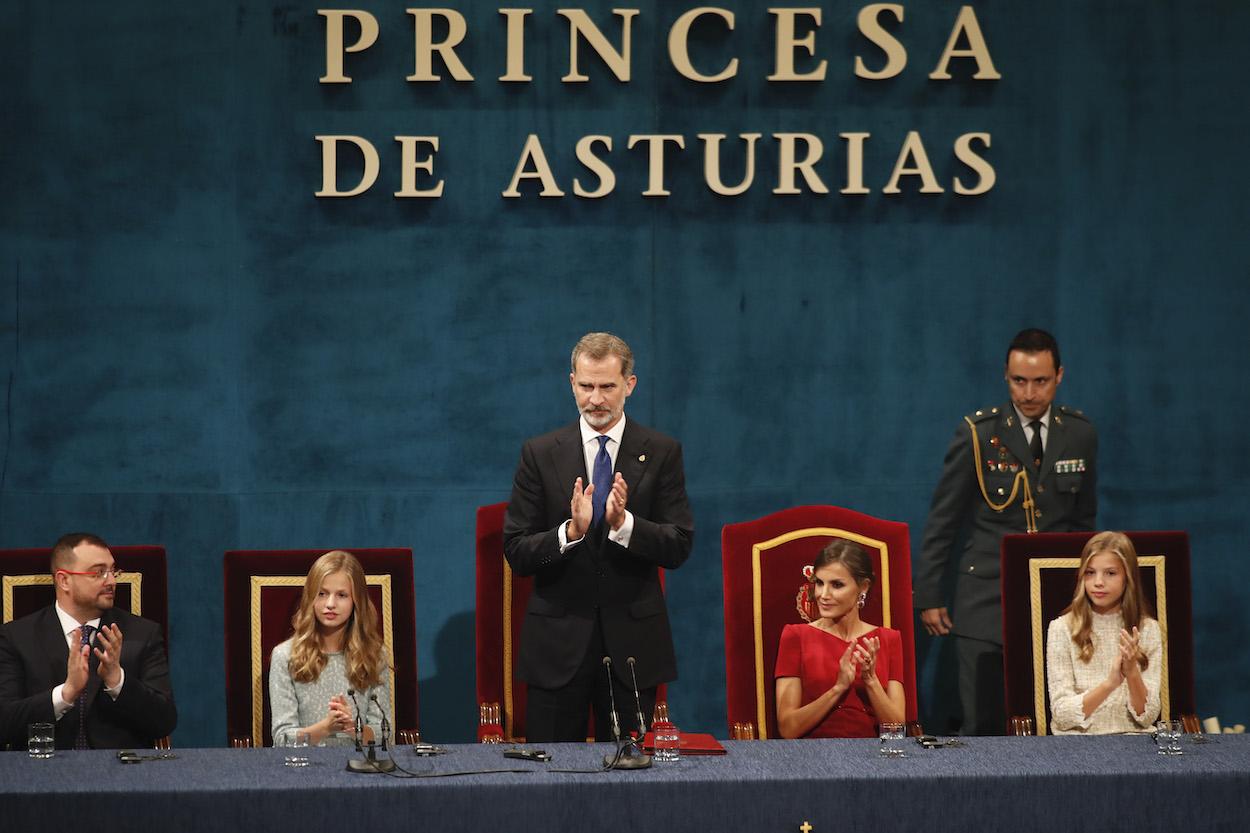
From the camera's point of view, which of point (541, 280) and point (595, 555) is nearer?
point (595, 555)

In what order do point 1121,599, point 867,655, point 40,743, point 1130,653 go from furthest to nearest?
point 1121,599, point 867,655, point 1130,653, point 40,743

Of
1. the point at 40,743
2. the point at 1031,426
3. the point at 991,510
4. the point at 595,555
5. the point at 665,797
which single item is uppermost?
the point at 1031,426

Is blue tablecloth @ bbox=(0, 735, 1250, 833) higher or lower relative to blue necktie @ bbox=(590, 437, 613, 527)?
lower

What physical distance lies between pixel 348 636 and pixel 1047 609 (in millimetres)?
1931

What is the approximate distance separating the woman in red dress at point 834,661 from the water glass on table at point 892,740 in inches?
28.1

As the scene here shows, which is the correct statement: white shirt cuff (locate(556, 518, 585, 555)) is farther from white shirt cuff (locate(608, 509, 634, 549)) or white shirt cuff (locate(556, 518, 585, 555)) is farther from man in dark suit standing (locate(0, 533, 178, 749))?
man in dark suit standing (locate(0, 533, 178, 749))

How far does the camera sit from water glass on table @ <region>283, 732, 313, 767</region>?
126 inches

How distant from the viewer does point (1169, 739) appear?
3.32 metres

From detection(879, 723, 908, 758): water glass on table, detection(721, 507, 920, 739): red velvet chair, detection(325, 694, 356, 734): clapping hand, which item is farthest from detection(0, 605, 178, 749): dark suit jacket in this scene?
detection(879, 723, 908, 758): water glass on table

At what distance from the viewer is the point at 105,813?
2.95 m

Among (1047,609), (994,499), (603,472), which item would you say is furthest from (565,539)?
(994,499)

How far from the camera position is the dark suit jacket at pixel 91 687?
386 cm

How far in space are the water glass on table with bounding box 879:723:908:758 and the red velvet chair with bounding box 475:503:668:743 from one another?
3.72 feet

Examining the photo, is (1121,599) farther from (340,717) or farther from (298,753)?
(298,753)
